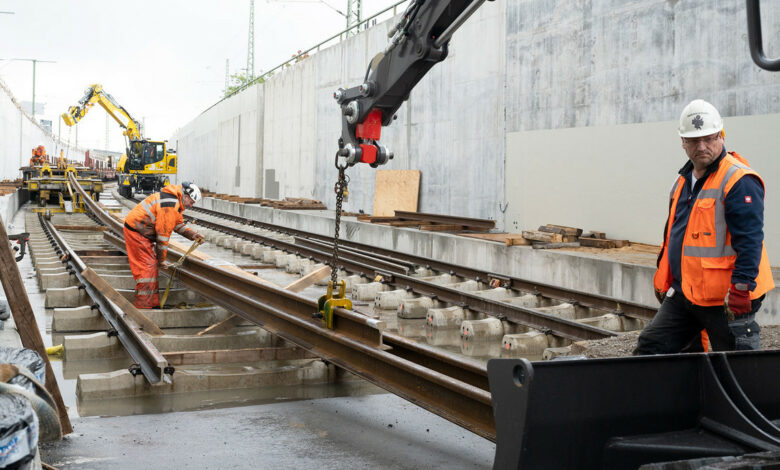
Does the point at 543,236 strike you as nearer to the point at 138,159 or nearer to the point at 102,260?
the point at 102,260

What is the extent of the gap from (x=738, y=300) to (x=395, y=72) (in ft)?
11.2

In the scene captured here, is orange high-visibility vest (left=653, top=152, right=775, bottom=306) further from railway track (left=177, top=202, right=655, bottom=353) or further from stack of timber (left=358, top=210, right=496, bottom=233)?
stack of timber (left=358, top=210, right=496, bottom=233)

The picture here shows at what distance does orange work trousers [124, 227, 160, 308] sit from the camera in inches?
364

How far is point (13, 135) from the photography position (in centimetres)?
4447

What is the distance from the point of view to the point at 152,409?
564 centimetres

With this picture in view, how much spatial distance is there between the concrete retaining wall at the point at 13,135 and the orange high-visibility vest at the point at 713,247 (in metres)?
40.0

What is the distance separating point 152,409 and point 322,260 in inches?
335

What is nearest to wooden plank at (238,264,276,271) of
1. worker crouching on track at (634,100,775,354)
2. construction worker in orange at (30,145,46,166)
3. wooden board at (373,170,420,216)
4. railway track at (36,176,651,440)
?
railway track at (36,176,651,440)

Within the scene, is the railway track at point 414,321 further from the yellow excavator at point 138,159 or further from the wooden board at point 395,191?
the yellow excavator at point 138,159

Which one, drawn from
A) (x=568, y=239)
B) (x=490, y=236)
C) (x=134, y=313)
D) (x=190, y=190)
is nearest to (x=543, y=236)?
(x=568, y=239)

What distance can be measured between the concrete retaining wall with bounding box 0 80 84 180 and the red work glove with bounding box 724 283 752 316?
40292mm

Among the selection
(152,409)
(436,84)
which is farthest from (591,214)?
(152,409)

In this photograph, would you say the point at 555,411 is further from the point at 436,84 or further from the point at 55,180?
the point at 55,180

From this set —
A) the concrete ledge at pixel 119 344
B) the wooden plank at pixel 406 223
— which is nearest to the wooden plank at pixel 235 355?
the concrete ledge at pixel 119 344
